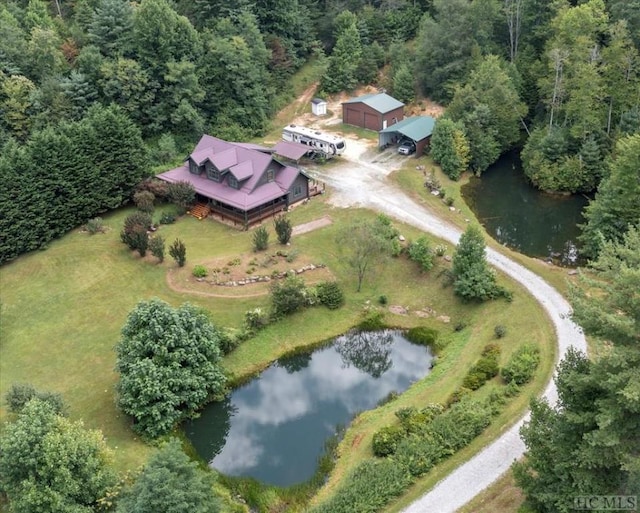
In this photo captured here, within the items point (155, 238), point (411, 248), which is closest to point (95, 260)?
point (155, 238)

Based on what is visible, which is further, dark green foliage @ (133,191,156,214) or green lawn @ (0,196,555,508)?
dark green foliage @ (133,191,156,214)

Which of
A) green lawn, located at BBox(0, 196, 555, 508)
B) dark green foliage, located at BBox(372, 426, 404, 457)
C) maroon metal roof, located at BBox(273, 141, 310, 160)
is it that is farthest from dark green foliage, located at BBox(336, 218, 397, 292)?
maroon metal roof, located at BBox(273, 141, 310, 160)

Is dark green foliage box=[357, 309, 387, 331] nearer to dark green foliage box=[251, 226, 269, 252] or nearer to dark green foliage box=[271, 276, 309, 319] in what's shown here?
dark green foliage box=[271, 276, 309, 319]

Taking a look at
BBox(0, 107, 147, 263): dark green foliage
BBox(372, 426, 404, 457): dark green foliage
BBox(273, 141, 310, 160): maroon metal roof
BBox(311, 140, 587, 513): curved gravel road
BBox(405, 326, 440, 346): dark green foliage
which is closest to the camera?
BBox(311, 140, 587, 513): curved gravel road

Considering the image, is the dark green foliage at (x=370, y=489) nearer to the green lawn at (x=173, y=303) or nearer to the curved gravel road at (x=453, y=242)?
the curved gravel road at (x=453, y=242)

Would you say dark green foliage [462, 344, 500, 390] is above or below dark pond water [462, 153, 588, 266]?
above

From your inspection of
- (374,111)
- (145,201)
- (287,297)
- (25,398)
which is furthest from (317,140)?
(25,398)

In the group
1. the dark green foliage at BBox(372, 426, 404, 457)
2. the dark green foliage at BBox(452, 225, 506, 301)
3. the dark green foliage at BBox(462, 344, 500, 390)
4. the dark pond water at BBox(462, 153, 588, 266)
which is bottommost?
the dark pond water at BBox(462, 153, 588, 266)

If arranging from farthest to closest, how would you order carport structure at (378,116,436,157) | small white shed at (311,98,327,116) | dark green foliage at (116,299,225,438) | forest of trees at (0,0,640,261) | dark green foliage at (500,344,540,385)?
small white shed at (311,98,327,116)
carport structure at (378,116,436,157)
forest of trees at (0,0,640,261)
dark green foliage at (500,344,540,385)
dark green foliage at (116,299,225,438)
